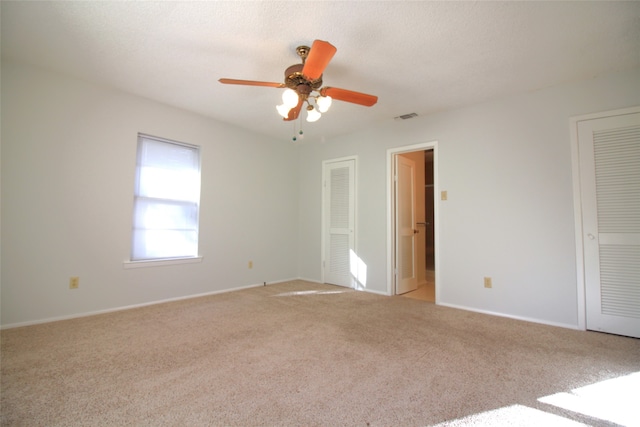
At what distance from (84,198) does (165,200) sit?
2.59ft

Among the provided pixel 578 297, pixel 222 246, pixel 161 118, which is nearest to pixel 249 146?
pixel 161 118

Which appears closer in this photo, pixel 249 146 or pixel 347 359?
pixel 347 359

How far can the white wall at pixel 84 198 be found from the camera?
250 cm

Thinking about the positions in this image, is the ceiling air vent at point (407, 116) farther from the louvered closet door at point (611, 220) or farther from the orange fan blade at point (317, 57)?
the orange fan blade at point (317, 57)

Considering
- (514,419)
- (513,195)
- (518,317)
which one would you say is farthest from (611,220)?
(514,419)

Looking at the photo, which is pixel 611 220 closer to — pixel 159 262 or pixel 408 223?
pixel 408 223

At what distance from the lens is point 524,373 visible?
1.79 metres

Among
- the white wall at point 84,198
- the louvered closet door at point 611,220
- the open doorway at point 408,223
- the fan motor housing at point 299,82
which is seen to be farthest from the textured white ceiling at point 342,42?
the open doorway at point 408,223

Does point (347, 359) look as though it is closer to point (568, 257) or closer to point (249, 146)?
point (568, 257)

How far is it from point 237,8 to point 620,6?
8.20 ft

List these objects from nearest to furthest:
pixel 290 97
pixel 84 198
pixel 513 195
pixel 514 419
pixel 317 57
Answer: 1. pixel 514 419
2. pixel 317 57
3. pixel 290 97
4. pixel 84 198
5. pixel 513 195

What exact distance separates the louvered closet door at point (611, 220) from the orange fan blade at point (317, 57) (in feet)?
8.56

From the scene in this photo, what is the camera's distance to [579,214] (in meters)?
2.63

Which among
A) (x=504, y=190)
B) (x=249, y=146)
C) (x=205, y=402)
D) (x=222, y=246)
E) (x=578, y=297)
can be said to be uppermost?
(x=249, y=146)
